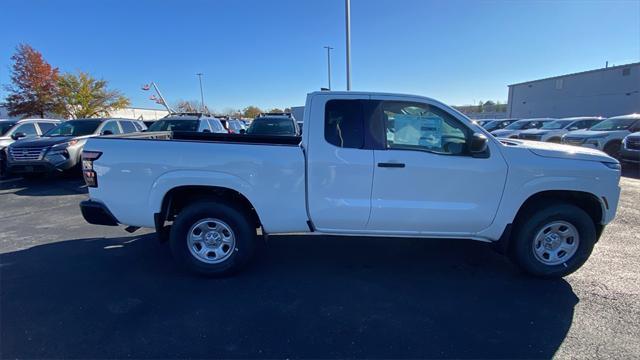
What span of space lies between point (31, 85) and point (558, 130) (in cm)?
4060

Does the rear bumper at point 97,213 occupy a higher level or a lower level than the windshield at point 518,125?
lower

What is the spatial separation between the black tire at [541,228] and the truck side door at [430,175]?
0.44 metres

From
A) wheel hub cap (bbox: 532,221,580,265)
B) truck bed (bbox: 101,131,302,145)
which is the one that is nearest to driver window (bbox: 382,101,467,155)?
wheel hub cap (bbox: 532,221,580,265)

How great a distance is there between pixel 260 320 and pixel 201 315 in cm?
55

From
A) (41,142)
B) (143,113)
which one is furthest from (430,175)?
(143,113)

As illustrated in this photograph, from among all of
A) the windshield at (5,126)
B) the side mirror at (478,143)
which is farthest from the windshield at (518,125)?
the windshield at (5,126)

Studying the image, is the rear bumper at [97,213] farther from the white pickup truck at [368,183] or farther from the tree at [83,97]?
the tree at [83,97]

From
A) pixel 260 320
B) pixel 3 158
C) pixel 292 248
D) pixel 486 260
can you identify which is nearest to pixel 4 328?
pixel 260 320

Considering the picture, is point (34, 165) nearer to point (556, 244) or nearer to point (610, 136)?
point (556, 244)

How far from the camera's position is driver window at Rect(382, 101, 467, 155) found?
333 cm

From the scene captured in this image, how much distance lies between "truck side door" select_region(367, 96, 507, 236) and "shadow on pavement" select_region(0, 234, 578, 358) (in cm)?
70

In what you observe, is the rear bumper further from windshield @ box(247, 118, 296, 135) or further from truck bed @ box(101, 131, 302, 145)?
windshield @ box(247, 118, 296, 135)

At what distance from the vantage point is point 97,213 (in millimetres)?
3443

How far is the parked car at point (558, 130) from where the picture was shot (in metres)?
14.5
